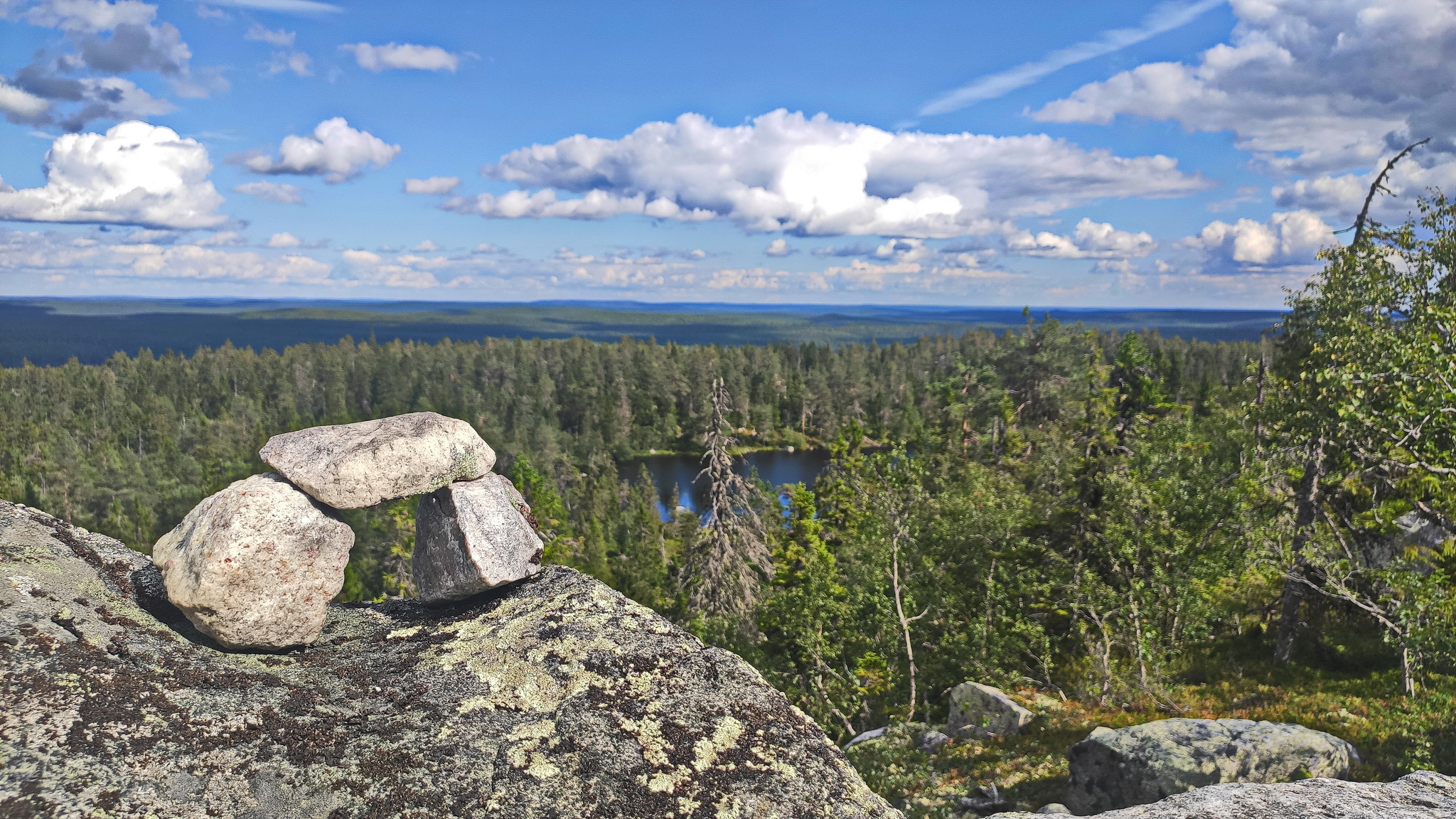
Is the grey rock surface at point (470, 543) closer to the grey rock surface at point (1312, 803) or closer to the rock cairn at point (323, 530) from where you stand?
the rock cairn at point (323, 530)

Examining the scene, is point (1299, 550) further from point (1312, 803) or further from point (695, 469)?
point (695, 469)

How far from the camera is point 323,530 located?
269 inches

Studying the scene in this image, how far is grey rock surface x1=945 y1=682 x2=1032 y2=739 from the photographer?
1828 centimetres

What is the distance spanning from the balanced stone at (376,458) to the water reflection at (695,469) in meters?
88.8

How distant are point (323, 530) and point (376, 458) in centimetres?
77

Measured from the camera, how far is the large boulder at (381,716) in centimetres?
464

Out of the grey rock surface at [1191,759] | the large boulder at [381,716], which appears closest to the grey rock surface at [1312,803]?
the large boulder at [381,716]

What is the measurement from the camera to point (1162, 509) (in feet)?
61.0

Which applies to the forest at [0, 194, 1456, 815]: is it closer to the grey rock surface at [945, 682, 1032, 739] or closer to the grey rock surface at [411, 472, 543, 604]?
the grey rock surface at [945, 682, 1032, 739]

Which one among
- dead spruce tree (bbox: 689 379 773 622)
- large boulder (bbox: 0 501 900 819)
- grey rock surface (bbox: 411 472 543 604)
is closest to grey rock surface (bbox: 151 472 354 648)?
large boulder (bbox: 0 501 900 819)

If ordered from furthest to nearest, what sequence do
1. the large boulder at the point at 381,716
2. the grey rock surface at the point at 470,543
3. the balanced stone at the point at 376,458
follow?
1. the grey rock surface at the point at 470,543
2. the balanced stone at the point at 376,458
3. the large boulder at the point at 381,716

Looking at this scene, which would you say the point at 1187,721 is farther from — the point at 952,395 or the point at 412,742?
the point at 952,395

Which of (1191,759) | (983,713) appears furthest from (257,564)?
(983,713)

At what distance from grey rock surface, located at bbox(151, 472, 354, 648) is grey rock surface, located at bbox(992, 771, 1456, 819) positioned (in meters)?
5.73
